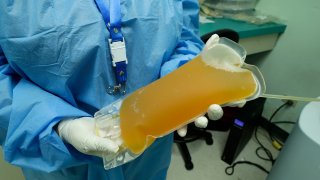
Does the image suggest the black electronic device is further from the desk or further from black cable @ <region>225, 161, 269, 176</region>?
the desk

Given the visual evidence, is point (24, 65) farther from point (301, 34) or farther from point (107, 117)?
point (301, 34)

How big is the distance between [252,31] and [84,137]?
1.25m

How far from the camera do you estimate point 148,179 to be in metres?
0.76

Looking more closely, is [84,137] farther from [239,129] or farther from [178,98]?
[239,129]

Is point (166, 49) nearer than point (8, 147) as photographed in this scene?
No

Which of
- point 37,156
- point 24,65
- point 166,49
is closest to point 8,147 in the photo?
point 37,156

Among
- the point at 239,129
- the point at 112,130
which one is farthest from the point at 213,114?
the point at 239,129

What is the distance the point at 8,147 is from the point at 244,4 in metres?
1.64

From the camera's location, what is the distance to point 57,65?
48 centimetres

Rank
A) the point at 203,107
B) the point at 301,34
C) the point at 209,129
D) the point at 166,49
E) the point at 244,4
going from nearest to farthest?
the point at 203,107 < the point at 166,49 < the point at 301,34 < the point at 244,4 < the point at 209,129

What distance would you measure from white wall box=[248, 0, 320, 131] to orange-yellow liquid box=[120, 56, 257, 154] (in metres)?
1.31

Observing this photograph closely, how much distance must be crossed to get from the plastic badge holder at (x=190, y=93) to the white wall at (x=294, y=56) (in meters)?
1.29

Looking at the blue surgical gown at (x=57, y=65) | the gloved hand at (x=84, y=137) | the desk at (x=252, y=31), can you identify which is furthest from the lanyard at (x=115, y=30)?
the desk at (x=252, y=31)

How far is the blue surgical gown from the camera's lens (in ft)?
1.48
